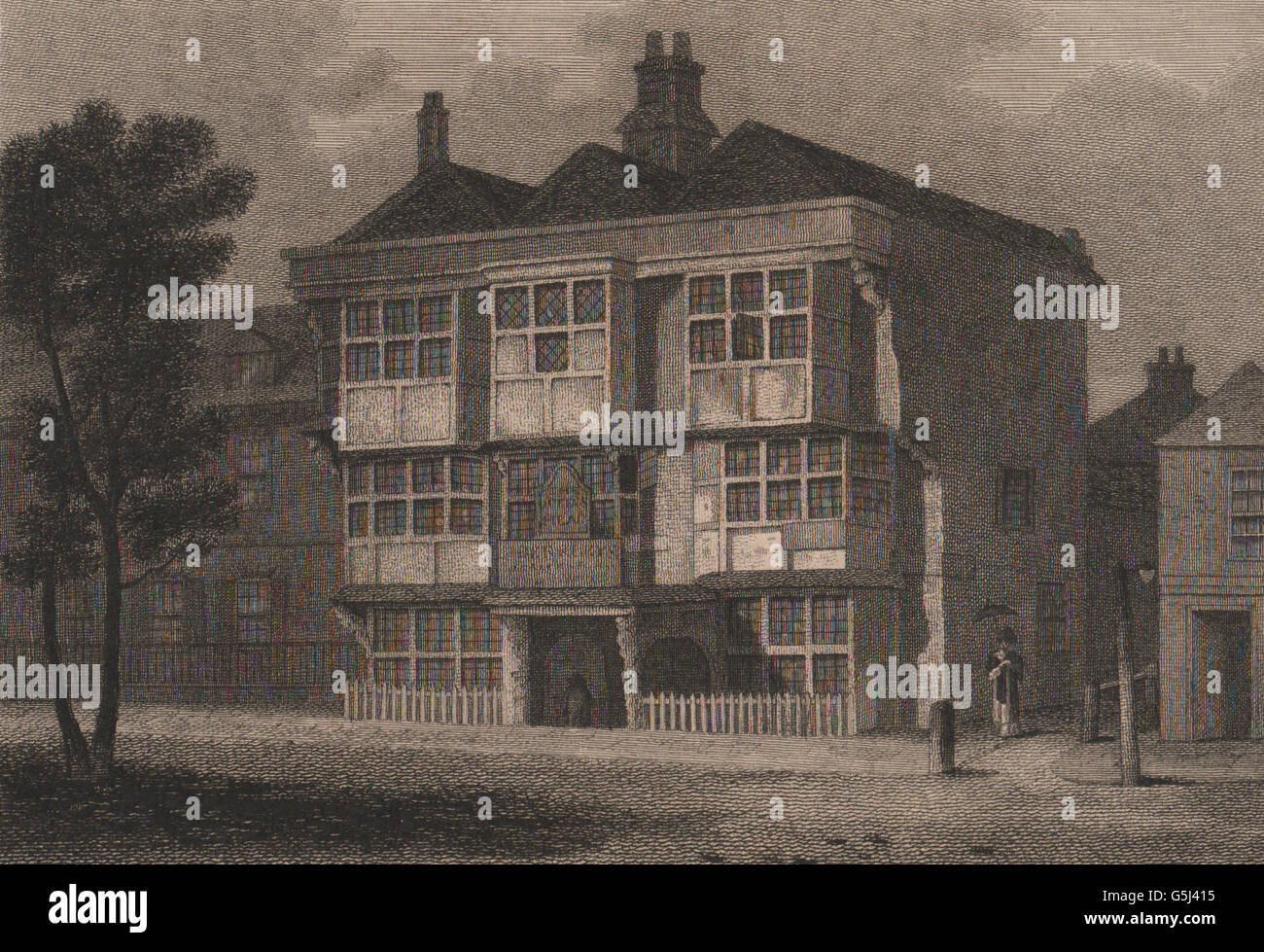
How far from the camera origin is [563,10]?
52.2 feet

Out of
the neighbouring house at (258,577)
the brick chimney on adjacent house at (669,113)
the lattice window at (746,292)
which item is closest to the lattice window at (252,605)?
the neighbouring house at (258,577)

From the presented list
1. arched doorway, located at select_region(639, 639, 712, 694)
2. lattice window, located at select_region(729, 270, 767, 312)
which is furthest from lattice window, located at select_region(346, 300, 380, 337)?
arched doorway, located at select_region(639, 639, 712, 694)

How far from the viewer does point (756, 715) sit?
17125 millimetres

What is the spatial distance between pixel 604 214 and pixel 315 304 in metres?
2.94

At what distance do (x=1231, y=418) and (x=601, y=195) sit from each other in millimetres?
5762

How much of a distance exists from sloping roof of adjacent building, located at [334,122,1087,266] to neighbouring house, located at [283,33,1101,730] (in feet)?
0.11

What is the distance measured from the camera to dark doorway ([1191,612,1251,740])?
17.1 metres

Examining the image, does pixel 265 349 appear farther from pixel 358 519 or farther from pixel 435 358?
pixel 435 358

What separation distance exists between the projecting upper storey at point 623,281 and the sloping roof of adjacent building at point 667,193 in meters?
0.02

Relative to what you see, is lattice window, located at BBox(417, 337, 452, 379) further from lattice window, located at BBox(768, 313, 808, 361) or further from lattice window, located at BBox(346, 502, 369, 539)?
lattice window, located at BBox(768, 313, 808, 361)

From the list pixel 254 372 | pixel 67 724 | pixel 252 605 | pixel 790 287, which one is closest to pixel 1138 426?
pixel 790 287

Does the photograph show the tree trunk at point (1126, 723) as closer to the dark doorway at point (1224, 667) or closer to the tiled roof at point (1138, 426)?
the dark doorway at point (1224, 667)

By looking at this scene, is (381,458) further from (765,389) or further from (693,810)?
(693,810)
